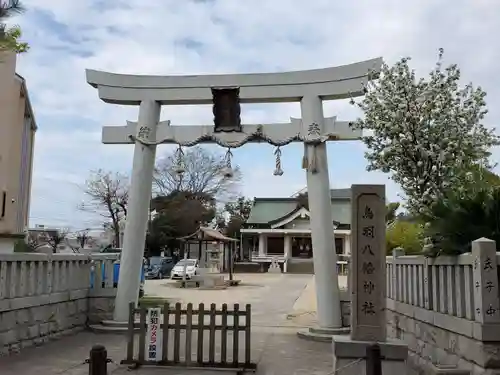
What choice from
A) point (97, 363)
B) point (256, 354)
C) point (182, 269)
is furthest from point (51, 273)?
point (182, 269)

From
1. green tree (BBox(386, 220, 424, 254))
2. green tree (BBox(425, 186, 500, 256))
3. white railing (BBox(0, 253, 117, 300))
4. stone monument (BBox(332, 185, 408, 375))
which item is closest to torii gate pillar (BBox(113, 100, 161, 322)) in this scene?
white railing (BBox(0, 253, 117, 300))

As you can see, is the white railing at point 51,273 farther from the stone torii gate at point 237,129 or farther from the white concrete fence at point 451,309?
the white concrete fence at point 451,309

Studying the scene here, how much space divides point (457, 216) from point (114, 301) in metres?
8.73

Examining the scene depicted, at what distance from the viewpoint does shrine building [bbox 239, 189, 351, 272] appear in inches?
1809

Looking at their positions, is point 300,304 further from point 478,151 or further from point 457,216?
point 457,216

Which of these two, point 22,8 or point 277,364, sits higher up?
point 22,8

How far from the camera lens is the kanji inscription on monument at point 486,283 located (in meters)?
5.20

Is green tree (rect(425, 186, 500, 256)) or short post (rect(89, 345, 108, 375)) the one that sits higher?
green tree (rect(425, 186, 500, 256))

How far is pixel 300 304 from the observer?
788 inches

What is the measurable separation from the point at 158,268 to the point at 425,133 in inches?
1211

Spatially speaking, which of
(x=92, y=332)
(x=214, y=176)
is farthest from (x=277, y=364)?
(x=214, y=176)

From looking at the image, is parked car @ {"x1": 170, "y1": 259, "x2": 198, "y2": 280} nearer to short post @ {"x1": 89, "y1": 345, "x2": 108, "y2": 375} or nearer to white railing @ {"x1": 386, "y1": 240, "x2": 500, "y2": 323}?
white railing @ {"x1": 386, "y1": 240, "x2": 500, "y2": 323}

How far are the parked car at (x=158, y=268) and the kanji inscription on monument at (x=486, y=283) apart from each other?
32.7 m

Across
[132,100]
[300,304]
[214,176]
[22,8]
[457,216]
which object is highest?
[214,176]
